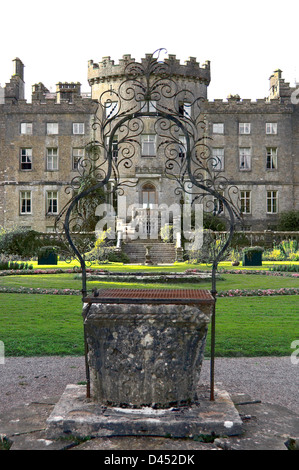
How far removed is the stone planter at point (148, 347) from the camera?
345 centimetres

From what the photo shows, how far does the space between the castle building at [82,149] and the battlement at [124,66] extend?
0.08 metres

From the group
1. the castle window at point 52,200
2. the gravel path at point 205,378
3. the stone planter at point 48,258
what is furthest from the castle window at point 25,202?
the gravel path at point 205,378

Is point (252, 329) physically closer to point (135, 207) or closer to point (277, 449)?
point (277, 449)

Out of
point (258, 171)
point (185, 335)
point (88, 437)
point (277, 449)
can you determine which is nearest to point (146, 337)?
point (185, 335)

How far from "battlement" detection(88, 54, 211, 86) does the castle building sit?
0.08 meters

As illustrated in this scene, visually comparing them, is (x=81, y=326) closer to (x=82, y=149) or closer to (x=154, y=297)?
(x=154, y=297)

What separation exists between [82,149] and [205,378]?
30.1 meters

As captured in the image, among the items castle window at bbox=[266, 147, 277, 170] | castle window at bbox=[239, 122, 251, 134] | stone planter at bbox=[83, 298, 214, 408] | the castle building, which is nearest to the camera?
stone planter at bbox=[83, 298, 214, 408]

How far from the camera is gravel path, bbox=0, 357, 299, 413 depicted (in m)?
4.49

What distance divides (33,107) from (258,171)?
16619 millimetres

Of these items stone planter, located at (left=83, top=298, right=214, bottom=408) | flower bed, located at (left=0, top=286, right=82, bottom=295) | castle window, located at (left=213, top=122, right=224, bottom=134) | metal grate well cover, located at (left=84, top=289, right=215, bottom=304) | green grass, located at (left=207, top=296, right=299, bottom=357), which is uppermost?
castle window, located at (left=213, top=122, right=224, bottom=134)

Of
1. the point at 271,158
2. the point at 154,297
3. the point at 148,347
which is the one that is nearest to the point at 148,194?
the point at 271,158

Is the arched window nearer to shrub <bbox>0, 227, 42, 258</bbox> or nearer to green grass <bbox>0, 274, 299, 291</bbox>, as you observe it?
shrub <bbox>0, 227, 42, 258</bbox>

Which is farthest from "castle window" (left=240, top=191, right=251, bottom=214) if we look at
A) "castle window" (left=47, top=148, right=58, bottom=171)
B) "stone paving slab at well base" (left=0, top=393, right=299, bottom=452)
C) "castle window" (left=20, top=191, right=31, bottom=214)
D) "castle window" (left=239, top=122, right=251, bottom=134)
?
"stone paving slab at well base" (left=0, top=393, right=299, bottom=452)
